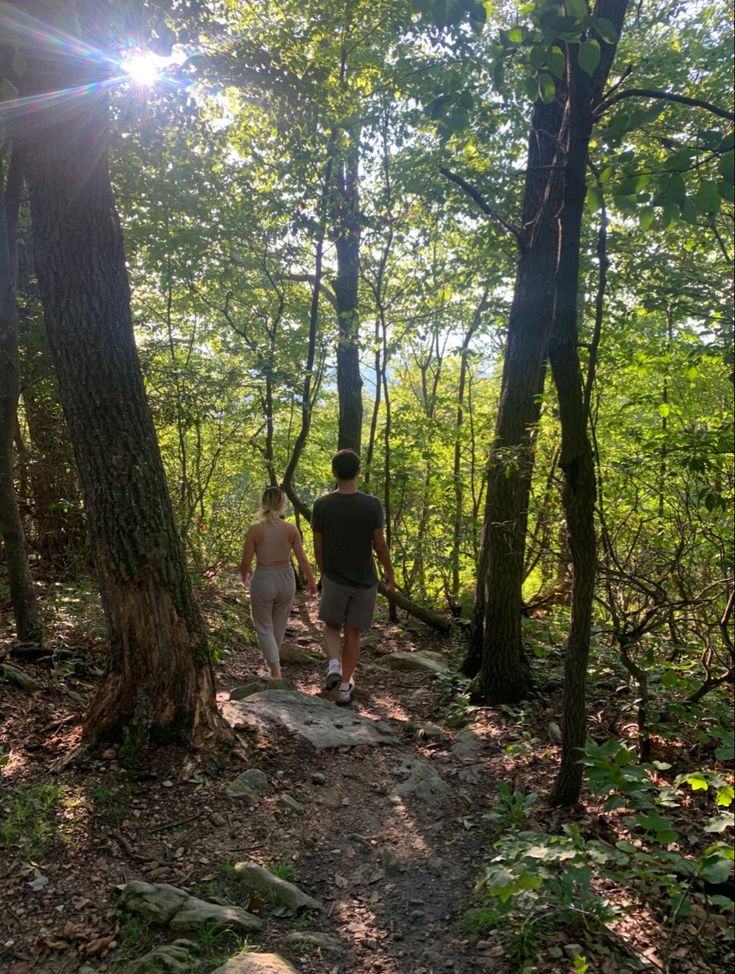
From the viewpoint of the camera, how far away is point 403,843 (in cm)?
332

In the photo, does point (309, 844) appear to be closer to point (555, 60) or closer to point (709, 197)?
point (709, 197)

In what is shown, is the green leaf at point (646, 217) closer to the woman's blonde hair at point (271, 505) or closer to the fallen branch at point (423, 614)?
the woman's blonde hair at point (271, 505)

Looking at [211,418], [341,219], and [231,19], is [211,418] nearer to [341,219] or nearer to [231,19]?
[341,219]

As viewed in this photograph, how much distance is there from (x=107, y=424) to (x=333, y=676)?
10.9 feet

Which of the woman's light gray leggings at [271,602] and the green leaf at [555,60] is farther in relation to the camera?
the woman's light gray leggings at [271,602]

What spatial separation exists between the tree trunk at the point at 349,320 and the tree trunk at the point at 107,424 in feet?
16.7

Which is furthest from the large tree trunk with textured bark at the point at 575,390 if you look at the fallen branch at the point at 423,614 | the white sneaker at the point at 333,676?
the fallen branch at the point at 423,614

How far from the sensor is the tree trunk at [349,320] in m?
9.24

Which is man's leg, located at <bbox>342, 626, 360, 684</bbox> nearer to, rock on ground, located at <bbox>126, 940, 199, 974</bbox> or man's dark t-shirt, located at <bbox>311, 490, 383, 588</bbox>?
man's dark t-shirt, located at <bbox>311, 490, 383, 588</bbox>

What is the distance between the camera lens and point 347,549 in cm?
543

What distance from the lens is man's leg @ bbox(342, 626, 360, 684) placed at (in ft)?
18.3

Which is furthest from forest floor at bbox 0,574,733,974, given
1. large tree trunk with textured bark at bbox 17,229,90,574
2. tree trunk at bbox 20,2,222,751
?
large tree trunk with textured bark at bbox 17,229,90,574

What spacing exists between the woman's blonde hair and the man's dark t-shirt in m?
0.43

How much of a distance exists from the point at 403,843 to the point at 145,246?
8.36 m
